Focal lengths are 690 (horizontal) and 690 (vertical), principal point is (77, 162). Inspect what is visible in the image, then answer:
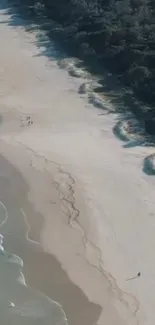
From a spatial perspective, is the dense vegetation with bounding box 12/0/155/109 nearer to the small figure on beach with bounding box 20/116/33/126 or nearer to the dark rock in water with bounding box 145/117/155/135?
the dark rock in water with bounding box 145/117/155/135

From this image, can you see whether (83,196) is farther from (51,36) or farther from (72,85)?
(51,36)

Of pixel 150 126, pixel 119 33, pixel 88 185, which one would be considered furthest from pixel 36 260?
pixel 119 33

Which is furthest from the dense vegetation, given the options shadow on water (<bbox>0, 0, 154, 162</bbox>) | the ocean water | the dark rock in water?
the ocean water

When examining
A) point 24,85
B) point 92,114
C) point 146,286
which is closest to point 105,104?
point 92,114

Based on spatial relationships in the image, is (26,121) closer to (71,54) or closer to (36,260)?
(71,54)

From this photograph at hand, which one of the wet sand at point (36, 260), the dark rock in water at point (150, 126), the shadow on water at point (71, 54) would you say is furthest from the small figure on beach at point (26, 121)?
the dark rock in water at point (150, 126)

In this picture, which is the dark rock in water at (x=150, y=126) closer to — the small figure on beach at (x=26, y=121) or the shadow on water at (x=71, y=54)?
the shadow on water at (x=71, y=54)
